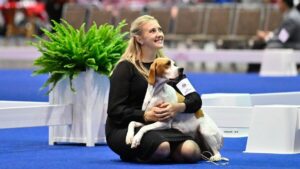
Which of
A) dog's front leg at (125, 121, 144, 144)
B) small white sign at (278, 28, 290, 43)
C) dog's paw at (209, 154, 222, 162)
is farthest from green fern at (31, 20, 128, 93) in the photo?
small white sign at (278, 28, 290, 43)

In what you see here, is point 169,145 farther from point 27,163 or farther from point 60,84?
point 60,84

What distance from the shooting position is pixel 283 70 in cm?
1452

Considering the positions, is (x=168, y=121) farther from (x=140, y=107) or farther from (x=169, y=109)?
(x=140, y=107)

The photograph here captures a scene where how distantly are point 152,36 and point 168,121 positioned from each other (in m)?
0.56

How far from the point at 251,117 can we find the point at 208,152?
0.89 m

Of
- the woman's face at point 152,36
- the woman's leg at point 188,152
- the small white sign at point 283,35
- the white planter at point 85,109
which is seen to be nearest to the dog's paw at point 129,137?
the woman's leg at point 188,152

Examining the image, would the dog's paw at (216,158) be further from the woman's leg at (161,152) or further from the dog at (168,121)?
the woman's leg at (161,152)

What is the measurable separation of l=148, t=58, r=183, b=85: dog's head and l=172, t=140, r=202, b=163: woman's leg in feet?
1.43

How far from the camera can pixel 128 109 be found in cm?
573

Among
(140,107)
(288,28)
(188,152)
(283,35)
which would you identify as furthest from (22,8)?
(188,152)

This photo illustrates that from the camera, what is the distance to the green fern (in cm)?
690

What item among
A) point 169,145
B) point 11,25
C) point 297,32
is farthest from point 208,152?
point 11,25

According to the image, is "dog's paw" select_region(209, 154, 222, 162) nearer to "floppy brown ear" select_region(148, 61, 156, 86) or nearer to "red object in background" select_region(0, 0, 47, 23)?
"floppy brown ear" select_region(148, 61, 156, 86)

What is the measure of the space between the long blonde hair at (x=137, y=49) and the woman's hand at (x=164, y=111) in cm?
37
